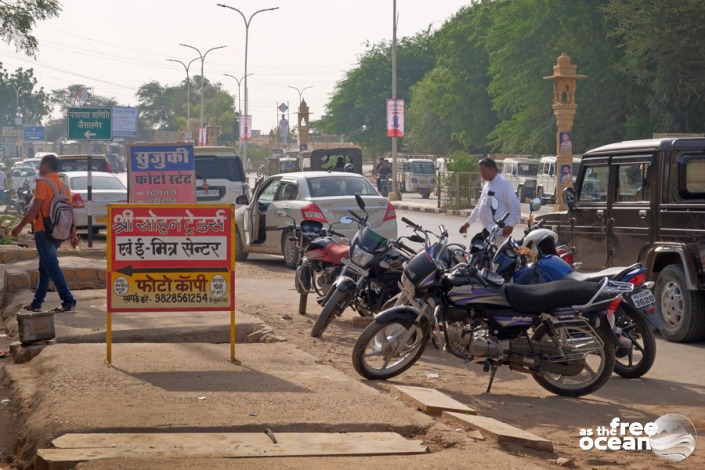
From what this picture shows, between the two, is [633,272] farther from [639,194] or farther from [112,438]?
[112,438]

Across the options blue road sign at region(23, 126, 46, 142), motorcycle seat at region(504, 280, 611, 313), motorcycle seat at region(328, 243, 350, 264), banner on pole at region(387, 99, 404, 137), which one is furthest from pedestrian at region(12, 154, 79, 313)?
blue road sign at region(23, 126, 46, 142)

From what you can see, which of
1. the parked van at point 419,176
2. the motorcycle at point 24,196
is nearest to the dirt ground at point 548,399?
the motorcycle at point 24,196

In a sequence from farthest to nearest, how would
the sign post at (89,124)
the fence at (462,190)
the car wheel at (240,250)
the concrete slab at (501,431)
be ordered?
1. the fence at (462,190)
2. the sign post at (89,124)
3. the car wheel at (240,250)
4. the concrete slab at (501,431)

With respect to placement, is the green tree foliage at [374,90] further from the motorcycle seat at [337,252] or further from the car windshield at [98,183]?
the motorcycle seat at [337,252]

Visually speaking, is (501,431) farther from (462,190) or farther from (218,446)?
(462,190)

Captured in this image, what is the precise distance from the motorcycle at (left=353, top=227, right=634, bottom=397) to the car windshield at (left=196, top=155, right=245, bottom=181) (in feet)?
51.5

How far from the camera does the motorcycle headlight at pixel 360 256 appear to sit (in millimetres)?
9995

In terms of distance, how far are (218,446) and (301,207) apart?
11.4m

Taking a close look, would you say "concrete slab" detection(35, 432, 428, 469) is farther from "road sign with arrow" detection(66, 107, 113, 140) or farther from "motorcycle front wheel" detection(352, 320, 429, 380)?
"road sign with arrow" detection(66, 107, 113, 140)

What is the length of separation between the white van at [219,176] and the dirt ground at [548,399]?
1247 centimetres

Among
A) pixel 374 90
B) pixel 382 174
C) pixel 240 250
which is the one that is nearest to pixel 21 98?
Answer: pixel 374 90

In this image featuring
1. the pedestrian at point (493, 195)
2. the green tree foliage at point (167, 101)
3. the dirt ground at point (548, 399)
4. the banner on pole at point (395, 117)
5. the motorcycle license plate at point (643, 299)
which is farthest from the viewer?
the green tree foliage at point (167, 101)

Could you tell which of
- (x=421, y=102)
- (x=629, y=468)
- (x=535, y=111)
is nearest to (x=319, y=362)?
(x=629, y=468)

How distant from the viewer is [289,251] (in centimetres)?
1781
